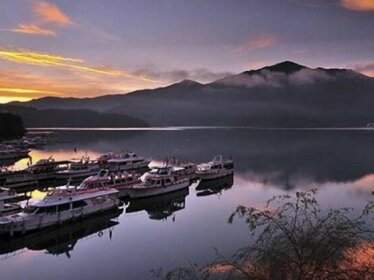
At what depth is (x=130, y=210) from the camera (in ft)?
153

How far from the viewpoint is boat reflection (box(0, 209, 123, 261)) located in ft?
107

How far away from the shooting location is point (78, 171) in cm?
7206

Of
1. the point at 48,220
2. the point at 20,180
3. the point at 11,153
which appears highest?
the point at 48,220

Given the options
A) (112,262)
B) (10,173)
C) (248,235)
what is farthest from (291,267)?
(10,173)

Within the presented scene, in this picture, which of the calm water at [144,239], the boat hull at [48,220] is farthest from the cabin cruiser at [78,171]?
the boat hull at [48,220]

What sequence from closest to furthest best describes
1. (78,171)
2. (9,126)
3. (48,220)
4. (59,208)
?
(48,220) < (59,208) < (78,171) < (9,126)

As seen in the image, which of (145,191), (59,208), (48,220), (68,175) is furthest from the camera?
(68,175)

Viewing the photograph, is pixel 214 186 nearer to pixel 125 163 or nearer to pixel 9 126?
pixel 125 163

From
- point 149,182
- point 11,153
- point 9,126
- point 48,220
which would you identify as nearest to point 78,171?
point 149,182

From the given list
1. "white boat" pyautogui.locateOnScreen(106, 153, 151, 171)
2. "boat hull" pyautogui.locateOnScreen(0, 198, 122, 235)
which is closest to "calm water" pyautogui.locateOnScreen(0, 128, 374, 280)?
"boat hull" pyautogui.locateOnScreen(0, 198, 122, 235)

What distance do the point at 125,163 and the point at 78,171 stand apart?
13.0 m

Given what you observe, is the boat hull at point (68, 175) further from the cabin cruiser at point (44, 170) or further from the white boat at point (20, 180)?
the white boat at point (20, 180)

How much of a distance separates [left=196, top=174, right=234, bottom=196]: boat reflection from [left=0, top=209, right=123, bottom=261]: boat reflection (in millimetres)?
20978

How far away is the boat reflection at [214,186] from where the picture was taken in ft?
197
